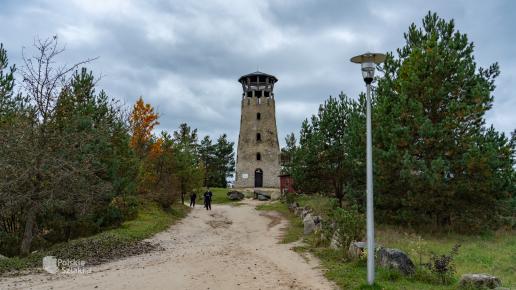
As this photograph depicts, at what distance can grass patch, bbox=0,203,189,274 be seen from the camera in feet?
36.5

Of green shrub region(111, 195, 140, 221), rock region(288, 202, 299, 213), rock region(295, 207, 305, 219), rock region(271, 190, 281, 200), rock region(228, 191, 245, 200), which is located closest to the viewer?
green shrub region(111, 195, 140, 221)

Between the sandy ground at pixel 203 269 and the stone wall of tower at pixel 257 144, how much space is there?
28.5 metres

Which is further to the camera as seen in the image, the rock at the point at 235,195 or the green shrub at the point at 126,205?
the rock at the point at 235,195

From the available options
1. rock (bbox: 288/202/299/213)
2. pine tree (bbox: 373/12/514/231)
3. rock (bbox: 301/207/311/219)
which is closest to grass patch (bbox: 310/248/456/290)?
pine tree (bbox: 373/12/514/231)

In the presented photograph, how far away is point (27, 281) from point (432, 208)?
13689mm

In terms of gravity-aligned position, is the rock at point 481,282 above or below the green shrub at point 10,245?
above

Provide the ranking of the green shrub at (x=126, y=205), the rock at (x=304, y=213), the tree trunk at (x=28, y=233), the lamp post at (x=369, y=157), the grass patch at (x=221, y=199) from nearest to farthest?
the lamp post at (x=369, y=157), the tree trunk at (x=28, y=233), the green shrub at (x=126, y=205), the rock at (x=304, y=213), the grass patch at (x=221, y=199)

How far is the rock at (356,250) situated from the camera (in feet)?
35.9

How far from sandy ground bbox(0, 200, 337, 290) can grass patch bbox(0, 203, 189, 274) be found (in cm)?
70

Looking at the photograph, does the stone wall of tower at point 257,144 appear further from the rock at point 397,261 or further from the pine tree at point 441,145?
the rock at point 397,261

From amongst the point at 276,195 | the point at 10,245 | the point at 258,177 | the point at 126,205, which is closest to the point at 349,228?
the point at 10,245

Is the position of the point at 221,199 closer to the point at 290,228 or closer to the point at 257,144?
the point at 257,144

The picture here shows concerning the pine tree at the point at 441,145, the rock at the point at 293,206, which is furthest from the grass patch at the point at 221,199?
the pine tree at the point at 441,145

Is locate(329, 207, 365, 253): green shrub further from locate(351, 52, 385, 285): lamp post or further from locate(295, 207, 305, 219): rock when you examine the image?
locate(295, 207, 305, 219): rock
